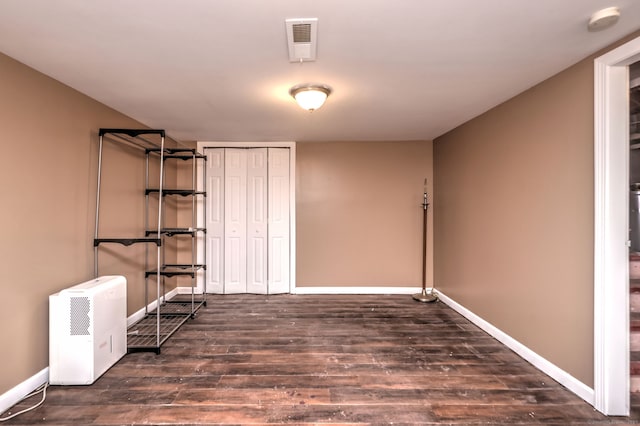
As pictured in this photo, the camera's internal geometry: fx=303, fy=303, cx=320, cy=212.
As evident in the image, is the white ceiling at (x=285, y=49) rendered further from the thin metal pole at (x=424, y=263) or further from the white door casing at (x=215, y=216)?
the thin metal pole at (x=424, y=263)

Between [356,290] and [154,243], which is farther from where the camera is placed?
[356,290]

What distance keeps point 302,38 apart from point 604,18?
1.58 m

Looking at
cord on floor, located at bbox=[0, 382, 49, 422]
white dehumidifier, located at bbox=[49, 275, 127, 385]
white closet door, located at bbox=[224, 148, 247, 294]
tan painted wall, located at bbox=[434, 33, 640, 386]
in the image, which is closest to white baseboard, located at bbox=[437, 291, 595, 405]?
tan painted wall, located at bbox=[434, 33, 640, 386]

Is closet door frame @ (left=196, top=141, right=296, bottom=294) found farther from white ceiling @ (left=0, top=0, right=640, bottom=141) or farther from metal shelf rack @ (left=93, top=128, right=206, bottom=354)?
white ceiling @ (left=0, top=0, right=640, bottom=141)

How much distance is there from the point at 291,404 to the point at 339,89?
2374 mm

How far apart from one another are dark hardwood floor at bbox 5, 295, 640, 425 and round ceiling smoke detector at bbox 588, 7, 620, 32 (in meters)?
2.26

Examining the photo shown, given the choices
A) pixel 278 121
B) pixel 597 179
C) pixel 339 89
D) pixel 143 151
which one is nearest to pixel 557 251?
pixel 597 179

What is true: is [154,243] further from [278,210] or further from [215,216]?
[278,210]

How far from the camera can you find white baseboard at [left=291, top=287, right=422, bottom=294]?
450 cm

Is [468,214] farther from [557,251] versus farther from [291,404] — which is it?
[291,404]

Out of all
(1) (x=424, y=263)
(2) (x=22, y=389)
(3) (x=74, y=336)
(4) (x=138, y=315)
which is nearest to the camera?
(2) (x=22, y=389)

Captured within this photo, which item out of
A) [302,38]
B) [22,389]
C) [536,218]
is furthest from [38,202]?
[536,218]

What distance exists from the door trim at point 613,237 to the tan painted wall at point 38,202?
12.4ft

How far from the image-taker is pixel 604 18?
5.10 feet
